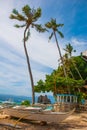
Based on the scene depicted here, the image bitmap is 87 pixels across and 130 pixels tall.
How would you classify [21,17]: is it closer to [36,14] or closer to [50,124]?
[36,14]

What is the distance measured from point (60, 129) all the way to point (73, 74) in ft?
91.3

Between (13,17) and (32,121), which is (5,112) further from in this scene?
(13,17)

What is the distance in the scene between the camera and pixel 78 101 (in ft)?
83.0

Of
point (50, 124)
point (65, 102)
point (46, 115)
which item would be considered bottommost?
point (50, 124)

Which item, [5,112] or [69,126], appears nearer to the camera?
[69,126]

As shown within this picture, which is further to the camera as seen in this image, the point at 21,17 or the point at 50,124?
the point at 21,17

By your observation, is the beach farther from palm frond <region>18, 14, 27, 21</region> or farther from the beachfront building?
palm frond <region>18, 14, 27, 21</region>

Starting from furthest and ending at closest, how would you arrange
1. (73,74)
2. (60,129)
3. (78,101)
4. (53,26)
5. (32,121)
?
1. (73,74)
2. (53,26)
3. (78,101)
4. (32,121)
5. (60,129)

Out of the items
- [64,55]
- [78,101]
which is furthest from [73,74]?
[78,101]

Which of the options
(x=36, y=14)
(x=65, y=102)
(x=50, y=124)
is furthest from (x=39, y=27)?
(x=50, y=124)

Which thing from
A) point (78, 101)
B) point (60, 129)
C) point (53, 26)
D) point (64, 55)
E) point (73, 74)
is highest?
point (53, 26)

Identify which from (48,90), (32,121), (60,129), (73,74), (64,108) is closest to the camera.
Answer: (60,129)

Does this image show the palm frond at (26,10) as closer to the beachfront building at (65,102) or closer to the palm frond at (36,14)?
the palm frond at (36,14)

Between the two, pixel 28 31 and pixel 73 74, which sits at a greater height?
pixel 28 31
